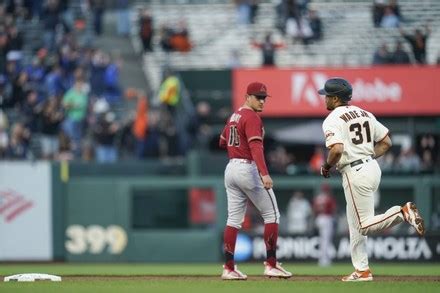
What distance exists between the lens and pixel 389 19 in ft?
90.5

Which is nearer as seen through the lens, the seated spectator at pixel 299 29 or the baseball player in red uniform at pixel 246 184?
the baseball player in red uniform at pixel 246 184

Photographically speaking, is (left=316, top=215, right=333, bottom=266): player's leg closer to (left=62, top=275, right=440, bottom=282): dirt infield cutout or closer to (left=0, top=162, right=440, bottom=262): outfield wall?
(left=0, top=162, right=440, bottom=262): outfield wall

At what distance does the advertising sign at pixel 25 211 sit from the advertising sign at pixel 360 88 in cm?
443

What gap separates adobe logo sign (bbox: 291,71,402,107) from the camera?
24547 mm

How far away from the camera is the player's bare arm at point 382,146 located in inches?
485

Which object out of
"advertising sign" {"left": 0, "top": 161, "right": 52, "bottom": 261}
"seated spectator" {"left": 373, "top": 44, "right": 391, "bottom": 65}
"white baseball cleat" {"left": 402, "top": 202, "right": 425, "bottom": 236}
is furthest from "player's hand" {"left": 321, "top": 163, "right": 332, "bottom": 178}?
"seated spectator" {"left": 373, "top": 44, "right": 391, "bottom": 65}

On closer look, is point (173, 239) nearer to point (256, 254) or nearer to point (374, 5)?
point (256, 254)

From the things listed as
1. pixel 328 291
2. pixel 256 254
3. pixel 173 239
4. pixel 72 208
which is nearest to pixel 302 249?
pixel 256 254

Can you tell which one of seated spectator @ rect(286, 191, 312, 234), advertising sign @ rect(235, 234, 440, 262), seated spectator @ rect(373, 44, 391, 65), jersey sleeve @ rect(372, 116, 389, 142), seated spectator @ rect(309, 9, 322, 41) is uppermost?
seated spectator @ rect(309, 9, 322, 41)

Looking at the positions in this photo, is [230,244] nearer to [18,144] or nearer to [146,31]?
[18,144]

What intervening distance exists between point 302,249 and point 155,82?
21.6 ft

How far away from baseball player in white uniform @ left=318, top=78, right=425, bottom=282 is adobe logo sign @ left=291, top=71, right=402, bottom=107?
40.4ft

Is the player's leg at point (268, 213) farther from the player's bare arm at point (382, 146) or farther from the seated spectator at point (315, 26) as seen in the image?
the seated spectator at point (315, 26)

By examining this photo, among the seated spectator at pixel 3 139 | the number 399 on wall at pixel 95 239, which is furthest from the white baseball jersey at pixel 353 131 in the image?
the seated spectator at pixel 3 139
